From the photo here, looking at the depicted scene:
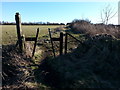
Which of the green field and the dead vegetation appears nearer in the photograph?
the dead vegetation

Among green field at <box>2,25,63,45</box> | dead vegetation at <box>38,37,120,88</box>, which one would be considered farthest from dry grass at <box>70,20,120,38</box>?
dead vegetation at <box>38,37,120,88</box>

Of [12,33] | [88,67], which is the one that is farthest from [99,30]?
[88,67]

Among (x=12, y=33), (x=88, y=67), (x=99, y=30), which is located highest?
(x=99, y=30)

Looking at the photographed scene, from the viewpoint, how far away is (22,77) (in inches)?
337

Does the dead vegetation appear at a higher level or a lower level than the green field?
lower

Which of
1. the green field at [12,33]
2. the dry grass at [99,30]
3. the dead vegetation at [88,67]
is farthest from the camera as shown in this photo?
the dry grass at [99,30]

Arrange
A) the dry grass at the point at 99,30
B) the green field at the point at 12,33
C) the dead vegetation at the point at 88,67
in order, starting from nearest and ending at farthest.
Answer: the dead vegetation at the point at 88,67, the green field at the point at 12,33, the dry grass at the point at 99,30

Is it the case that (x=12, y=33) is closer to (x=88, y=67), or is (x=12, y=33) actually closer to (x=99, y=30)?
(x=99, y=30)

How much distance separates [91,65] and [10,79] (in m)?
3.87

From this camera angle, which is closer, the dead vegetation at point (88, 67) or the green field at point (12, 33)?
the dead vegetation at point (88, 67)

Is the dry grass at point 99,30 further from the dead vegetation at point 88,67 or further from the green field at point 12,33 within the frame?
the dead vegetation at point 88,67

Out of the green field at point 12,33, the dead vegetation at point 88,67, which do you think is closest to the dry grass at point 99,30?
the green field at point 12,33

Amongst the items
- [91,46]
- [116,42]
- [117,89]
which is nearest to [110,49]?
[116,42]

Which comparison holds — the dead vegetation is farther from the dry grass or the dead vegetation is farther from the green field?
the dry grass
